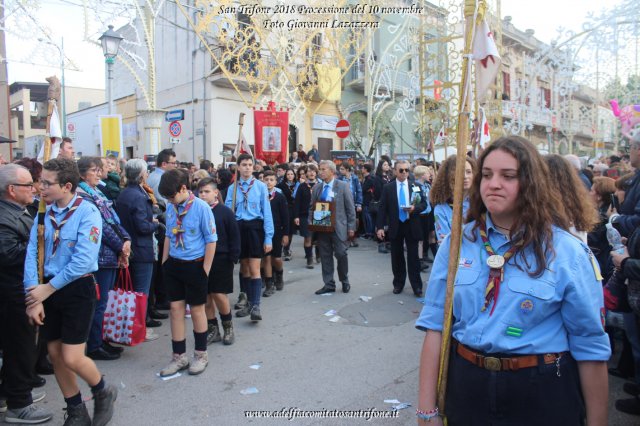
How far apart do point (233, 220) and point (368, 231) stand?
8.08 meters

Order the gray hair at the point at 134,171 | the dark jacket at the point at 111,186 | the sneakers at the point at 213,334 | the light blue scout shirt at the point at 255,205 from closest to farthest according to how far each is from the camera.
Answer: the sneakers at the point at 213,334 < the gray hair at the point at 134,171 < the dark jacket at the point at 111,186 < the light blue scout shirt at the point at 255,205

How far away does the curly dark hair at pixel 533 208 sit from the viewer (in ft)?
6.26

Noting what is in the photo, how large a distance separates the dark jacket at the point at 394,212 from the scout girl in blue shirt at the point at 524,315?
545 centimetres

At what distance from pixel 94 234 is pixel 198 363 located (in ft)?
5.80

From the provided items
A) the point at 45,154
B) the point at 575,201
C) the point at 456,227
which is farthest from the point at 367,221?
the point at 456,227

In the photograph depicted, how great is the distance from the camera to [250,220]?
21.6 ft

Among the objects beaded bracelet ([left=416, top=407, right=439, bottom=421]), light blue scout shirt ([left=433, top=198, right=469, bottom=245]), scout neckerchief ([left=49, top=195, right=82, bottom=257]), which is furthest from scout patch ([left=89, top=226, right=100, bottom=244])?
light blue scout shirt ([left=433, top=198, right=469, bottom=245])

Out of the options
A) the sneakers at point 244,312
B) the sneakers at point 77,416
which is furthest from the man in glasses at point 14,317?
the sneakers at point 244,312

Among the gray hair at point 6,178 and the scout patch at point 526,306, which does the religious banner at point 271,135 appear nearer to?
the gray hair at point 6,178

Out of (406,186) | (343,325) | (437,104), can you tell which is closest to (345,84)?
(437,104)

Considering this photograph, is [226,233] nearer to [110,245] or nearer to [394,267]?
[110,245]

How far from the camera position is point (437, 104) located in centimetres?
1312

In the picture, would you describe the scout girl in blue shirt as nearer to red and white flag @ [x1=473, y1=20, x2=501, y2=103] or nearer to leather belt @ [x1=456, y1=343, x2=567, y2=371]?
leather belt @ [x1=456, y1=343, x2=567, y2=371]

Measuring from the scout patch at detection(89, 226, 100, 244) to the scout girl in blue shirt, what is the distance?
2712 millimetres
